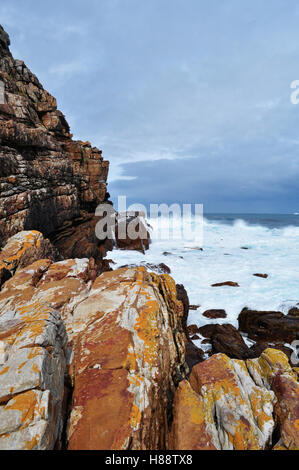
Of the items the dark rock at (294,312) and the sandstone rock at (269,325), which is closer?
the sandstone rock at (269,325)

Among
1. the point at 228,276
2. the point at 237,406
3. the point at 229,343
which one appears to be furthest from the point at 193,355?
the point at 228,276

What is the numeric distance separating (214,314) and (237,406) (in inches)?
440

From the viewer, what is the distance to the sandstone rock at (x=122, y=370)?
2934mm

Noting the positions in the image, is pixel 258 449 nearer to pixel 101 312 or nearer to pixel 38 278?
pixel 101 312

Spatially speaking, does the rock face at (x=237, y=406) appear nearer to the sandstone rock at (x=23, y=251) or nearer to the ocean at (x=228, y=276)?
the sandstone rock at (x=23, y=251)

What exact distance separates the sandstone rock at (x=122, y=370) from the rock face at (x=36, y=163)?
8716 mm

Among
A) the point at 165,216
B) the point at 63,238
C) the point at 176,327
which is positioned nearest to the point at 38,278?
the point at 176,327

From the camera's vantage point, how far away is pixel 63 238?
18516 millimetres

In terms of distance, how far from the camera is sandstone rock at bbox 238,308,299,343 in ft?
38.6

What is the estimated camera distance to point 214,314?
14.0m

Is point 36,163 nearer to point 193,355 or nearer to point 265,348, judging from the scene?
point 193,355

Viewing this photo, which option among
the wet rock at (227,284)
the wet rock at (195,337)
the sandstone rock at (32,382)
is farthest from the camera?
the wet rock at (227,284)

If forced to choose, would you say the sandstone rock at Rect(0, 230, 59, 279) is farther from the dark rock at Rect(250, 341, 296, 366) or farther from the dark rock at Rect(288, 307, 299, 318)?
the dark rock at Rect(288, 307, 299, 318)

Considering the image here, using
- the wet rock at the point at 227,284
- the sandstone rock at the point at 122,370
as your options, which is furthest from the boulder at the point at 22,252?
the wet rock at the point at 227,284
